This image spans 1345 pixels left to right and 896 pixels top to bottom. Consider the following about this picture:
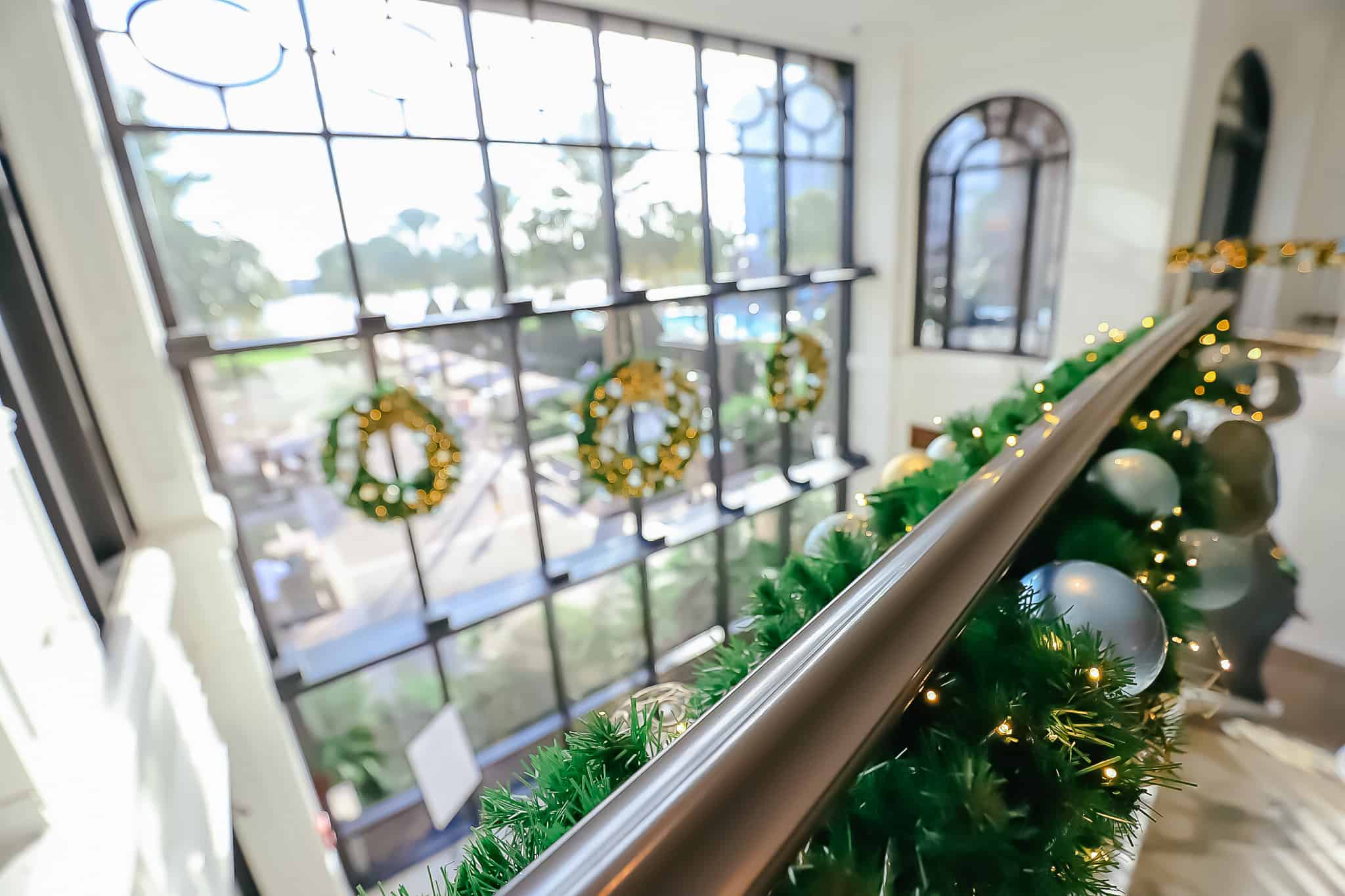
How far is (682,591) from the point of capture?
4023mm

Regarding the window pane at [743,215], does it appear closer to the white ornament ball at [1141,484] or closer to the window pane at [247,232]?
the window pane at [247,232]

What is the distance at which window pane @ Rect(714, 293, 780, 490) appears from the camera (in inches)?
152

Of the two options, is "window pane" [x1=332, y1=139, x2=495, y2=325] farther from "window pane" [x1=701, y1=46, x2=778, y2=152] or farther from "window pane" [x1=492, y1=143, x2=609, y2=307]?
"window pane" [x1=701, y1=46, x2=778, y2=152]

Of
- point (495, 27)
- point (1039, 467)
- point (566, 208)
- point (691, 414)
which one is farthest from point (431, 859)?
point (495, 27)

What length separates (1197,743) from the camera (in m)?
1.31

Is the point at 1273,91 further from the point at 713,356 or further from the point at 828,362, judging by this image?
the point at 713,356

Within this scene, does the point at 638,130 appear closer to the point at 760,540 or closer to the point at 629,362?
the point at 629,362

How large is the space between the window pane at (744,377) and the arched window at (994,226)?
4.07 ft

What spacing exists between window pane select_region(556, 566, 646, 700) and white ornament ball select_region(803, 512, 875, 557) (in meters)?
2.53

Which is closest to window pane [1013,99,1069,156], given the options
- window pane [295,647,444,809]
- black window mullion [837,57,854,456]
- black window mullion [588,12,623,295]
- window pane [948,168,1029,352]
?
window pane [948,168,1029,352]

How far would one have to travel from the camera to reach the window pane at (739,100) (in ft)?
11.6

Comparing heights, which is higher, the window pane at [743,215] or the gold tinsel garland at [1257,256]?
the window pane at [743,215]

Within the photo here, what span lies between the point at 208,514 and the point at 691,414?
198 cm

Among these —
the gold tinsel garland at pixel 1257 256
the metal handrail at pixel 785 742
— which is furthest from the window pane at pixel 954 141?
the metal handrail at pixel 785 742
